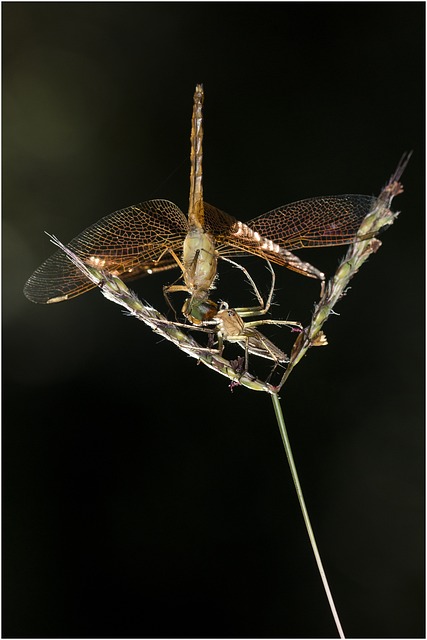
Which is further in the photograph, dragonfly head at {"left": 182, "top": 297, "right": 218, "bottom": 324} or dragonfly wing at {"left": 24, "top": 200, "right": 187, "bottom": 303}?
dragonfly wing at {"left": 24, "top": 200, "right": 187, "bottom": 303}

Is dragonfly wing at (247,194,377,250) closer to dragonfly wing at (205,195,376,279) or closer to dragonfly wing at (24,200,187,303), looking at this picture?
dragonfly wing at (205,195,376,279)

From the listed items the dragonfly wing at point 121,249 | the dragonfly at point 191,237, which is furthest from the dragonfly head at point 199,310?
the dragonfly wing at point 121,249

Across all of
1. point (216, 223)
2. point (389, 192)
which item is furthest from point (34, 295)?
point (389, 192)

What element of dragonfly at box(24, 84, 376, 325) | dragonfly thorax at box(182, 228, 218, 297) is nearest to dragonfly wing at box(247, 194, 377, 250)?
dragonfly at box(24, 84, 376, 325)

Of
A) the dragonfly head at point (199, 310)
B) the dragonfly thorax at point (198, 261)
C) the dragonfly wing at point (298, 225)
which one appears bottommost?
the dragonfly head at point (199, 310)

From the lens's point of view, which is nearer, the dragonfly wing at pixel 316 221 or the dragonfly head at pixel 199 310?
the dragonfly head at pixel 199 310

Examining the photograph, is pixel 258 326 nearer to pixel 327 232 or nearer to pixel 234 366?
pixel 234 366

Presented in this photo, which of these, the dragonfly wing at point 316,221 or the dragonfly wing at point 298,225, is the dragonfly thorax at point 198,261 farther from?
the dragonfly wing at point 316,221
